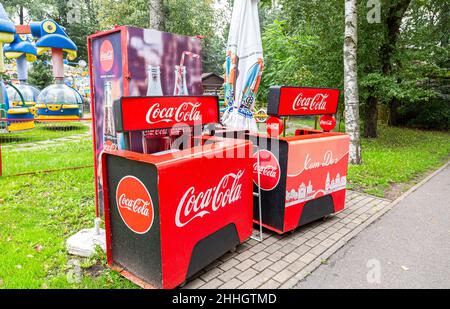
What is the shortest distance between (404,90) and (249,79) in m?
7.44

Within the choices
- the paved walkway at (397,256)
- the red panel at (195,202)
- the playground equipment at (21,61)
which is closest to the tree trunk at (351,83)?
the paved walkway at (397,256)

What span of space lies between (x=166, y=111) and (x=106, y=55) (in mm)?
1333

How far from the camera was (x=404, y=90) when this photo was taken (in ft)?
33.0

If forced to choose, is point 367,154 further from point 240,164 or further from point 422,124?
point 422,124

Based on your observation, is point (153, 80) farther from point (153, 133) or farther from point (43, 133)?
point (43, 133)

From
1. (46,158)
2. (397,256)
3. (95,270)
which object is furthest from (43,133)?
(397,256)

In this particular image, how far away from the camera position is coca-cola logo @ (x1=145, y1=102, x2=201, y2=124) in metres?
2.79

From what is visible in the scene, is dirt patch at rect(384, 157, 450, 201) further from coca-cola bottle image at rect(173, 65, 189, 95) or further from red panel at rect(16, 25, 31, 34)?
red panel at rect(16, 25, 31, 34)

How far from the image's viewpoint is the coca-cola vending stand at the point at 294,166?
12.4ft

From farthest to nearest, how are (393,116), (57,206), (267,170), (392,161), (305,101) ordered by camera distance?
(393,116)
(392,161)
(57,206)
(305,101)
(267,170)

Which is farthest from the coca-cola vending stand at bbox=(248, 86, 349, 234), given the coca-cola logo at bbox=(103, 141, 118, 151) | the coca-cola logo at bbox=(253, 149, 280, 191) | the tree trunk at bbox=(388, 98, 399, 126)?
the tree trunk at bbox=(388, 98, 399, 126)

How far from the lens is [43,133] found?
1195 centimetres

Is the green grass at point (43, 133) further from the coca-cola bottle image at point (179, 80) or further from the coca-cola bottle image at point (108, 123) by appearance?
the coca-cola bottle image at point (179, 80)
